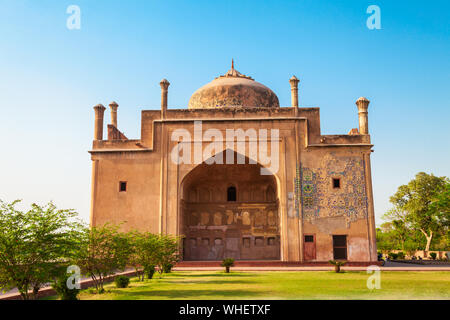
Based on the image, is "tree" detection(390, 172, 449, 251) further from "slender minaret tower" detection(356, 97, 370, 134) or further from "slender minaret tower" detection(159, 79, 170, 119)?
"slender minaret tower" detection(159, 79, 170, 119)

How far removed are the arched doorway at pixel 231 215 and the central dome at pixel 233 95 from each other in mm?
3057

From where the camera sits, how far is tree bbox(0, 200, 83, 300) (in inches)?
286

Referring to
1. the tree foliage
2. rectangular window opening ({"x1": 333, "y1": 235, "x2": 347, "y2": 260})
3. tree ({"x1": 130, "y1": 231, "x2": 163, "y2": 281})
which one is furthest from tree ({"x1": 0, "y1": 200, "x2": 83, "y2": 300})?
the tree foliage

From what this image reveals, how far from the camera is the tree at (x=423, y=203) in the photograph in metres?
29.3

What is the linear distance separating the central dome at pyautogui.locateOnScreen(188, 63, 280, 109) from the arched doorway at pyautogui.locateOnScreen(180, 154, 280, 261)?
3057mm

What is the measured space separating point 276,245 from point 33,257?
15.4 meters

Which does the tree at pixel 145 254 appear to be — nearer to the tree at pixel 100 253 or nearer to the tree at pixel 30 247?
the tree at pixel 100 253

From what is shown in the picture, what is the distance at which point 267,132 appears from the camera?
1934cm

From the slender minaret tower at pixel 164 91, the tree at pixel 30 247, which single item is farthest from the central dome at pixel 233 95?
the tree at pixel 30 247

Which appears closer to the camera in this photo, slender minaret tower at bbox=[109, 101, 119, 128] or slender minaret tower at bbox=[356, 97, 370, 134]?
slender minaret tower at bbox=[356, 97, 370, 134]

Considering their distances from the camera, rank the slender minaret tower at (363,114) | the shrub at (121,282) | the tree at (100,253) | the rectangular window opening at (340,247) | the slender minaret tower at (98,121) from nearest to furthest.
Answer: the tree at (100,253), the shrub at (121,282), the rectangular window opening at (340,247), the slender minaret tower at (363,114), the slender minaret tower at (98,121)

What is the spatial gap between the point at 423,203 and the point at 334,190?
15323 mm
